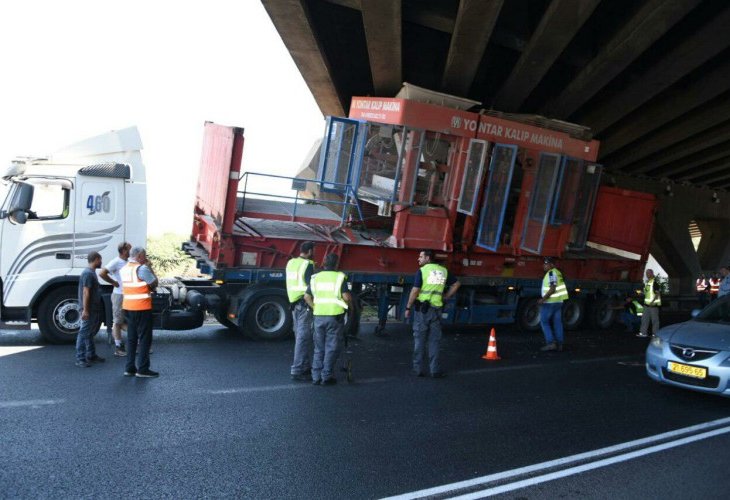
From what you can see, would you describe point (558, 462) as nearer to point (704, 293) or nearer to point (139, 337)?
point (139, 337)

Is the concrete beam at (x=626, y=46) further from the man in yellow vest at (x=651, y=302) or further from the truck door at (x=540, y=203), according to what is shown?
the man in yellow vest at (x=651, y=302)

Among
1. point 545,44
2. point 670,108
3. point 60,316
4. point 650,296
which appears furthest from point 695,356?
point 670,108

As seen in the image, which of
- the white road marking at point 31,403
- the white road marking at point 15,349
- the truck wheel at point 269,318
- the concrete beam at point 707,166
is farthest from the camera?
the concrete beam at point 707,166

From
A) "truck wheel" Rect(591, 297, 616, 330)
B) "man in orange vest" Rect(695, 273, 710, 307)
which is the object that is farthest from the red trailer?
"man in orange vest" Rect(695, 273, 710, 307)

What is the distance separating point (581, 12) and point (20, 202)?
8681 millimetres


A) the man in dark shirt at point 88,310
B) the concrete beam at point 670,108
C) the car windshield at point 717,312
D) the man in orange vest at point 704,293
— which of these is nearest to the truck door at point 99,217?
the man in dark shirt at point 88,310

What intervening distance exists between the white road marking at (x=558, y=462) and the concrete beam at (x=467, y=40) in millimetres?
6562

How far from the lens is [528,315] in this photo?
12719 millimetres

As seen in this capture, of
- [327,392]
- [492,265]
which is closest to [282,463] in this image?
[327,392]

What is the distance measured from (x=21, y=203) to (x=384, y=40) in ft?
22.0

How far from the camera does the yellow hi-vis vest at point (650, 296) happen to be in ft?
40.8

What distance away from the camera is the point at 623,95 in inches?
549

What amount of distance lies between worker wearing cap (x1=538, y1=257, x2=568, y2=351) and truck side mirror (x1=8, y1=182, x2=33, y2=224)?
7842 mm

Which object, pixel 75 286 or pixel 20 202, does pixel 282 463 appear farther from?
pixel 20 202
